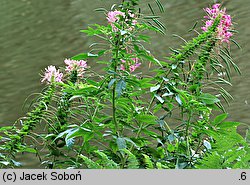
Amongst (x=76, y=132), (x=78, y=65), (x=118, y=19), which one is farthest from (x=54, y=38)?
(x=76, y=132)

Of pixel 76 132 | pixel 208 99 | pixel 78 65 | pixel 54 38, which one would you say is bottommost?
pixel 76 132

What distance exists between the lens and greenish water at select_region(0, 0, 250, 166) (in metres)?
7.44

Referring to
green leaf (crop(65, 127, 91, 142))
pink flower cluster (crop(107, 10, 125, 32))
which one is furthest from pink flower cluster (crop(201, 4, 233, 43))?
green leaf (crop(65, 127, 91, 142))

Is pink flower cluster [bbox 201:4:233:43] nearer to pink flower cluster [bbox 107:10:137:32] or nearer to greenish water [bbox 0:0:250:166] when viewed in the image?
pink flower cluster [bbox 107:10:137:32]

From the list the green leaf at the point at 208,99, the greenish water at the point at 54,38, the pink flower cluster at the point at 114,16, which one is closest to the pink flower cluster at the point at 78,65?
the pink flower cluster at the point at 114,16

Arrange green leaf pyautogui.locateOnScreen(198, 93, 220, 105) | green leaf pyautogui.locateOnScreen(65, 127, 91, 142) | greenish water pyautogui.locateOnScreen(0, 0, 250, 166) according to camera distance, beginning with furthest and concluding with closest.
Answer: greenish water pyautogui.locateOnScreen(0, 0, 250, 166) < green leaf pyautogui.locateOnScreen(198, 93, 220, 105) < green leaf pyautogui.locateOnScreen(65, 127, 91, 142)

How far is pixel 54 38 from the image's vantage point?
36.7ft

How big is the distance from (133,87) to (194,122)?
0.29 meters

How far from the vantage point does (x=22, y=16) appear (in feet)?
43.3

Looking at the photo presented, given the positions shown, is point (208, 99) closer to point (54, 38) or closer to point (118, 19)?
point (118, 19)

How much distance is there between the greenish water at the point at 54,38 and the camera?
744 centimetres
